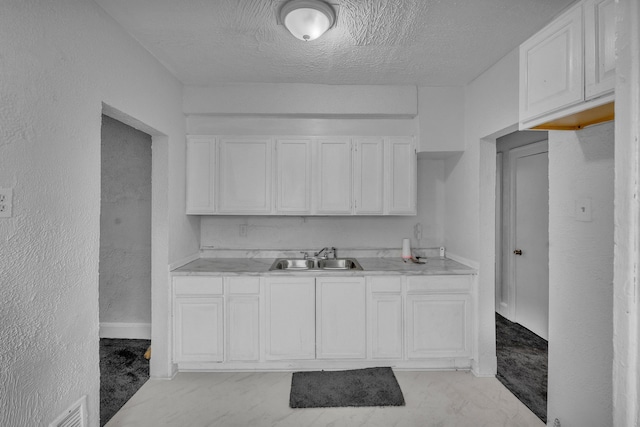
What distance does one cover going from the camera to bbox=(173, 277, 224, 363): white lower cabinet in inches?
104

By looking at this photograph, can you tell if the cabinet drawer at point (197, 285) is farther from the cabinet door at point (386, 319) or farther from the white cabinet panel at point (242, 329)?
the cabinet door at point (386, 319)

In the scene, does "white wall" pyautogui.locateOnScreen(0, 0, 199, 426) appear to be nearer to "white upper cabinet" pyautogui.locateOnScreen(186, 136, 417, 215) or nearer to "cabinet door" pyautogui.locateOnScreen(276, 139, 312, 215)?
"white upper cabinet" pyautogui.locateOnScreen(186, 136, 417, 215)

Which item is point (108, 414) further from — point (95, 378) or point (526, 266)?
point (526, 266)

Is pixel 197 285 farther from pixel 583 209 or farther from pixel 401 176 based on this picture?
pixel 583 209

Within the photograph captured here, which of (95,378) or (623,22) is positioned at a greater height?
(623,22)

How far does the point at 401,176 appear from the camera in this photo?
3.01 metres

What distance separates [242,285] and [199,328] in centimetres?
51

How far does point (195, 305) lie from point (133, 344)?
1.20 metres

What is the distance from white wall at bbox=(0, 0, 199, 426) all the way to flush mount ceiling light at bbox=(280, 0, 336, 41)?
109 centimetres

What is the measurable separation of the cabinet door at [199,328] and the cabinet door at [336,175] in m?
1.30

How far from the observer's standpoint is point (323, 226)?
3332mm

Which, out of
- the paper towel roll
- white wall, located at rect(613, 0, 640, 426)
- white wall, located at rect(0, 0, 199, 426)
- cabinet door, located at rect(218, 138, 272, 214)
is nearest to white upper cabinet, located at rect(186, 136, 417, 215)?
cabinet door, located at rect(218, 138, 272, 214)

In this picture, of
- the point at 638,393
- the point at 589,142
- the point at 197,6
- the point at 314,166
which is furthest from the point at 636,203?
the point at 314,166

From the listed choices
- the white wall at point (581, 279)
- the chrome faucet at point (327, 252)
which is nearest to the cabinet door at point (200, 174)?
the chrome faucet at point (327, 252)
